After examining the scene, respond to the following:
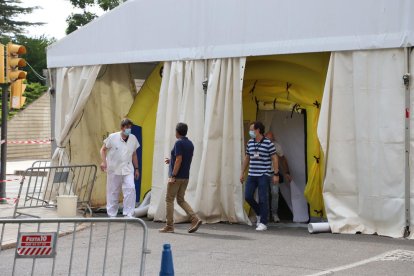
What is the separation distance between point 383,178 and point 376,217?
0.58 metres

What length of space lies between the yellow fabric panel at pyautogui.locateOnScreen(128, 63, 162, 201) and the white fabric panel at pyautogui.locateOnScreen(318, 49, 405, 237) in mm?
4553

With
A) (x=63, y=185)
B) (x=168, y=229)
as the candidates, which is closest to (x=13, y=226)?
(x=168, y=229)

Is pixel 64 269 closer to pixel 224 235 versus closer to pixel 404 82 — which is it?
pixel 224 235

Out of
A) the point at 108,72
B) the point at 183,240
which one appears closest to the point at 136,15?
the point at 108,72

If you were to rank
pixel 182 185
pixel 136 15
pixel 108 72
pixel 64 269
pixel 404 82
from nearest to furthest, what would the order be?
pixel 64 269 → pixel 404 82 → pixel 182 185 → pixel 136 15 → pixel 108 72

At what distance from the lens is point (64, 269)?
9672 millimetres

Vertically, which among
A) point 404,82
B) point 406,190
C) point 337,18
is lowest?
point 406,190

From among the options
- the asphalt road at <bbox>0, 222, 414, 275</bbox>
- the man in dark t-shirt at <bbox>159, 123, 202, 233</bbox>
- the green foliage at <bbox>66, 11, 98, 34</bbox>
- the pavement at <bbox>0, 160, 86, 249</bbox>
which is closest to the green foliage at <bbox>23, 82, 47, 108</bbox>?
the green foliage at <bbox>66, 11, 98, 34</bbox>

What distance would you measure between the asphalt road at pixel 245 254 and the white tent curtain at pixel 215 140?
59 cm

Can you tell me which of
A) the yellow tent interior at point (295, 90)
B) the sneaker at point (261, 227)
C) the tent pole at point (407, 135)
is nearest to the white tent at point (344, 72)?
the tent pole at point (407, 135)

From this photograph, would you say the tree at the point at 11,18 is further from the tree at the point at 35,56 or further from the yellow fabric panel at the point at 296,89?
the yellow fabric panel at the point at 296,89

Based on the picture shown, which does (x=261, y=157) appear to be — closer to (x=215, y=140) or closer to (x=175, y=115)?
(x=215, y=140)

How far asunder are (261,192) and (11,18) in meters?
59.6

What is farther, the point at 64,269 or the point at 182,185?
the point at 182,185
